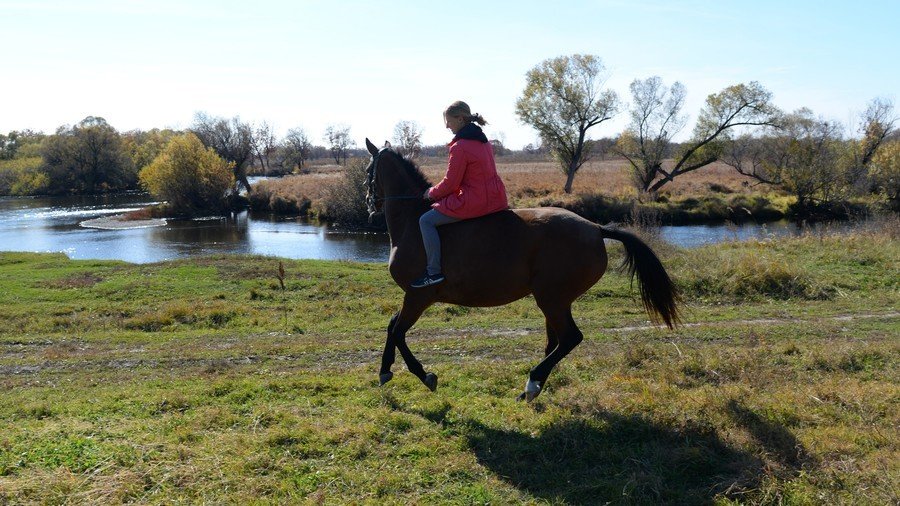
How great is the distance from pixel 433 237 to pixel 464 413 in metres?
1.90

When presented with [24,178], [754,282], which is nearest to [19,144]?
[24,178]

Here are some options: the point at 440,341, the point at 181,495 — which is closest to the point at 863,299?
the point at 440,341

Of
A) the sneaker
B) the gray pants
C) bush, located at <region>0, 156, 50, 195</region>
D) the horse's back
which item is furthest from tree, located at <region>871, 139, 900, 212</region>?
bush, located at <region>0, 156, 50, 195</region>

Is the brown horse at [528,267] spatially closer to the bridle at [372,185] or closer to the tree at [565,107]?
the bridle at [372,185]

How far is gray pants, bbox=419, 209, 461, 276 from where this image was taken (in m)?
6.80

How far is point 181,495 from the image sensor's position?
14.5 feet

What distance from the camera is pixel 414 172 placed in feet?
25.0

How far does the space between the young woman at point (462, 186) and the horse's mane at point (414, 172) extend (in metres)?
0.69

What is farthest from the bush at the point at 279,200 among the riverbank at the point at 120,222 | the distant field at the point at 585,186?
the riverbank at the point at 120,222

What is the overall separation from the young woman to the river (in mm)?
21749

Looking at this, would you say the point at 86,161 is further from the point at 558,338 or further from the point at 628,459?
the point at 628,459

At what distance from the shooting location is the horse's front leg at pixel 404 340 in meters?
6.99

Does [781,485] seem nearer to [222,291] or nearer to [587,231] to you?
[587,231]

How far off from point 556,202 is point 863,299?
33933mm
